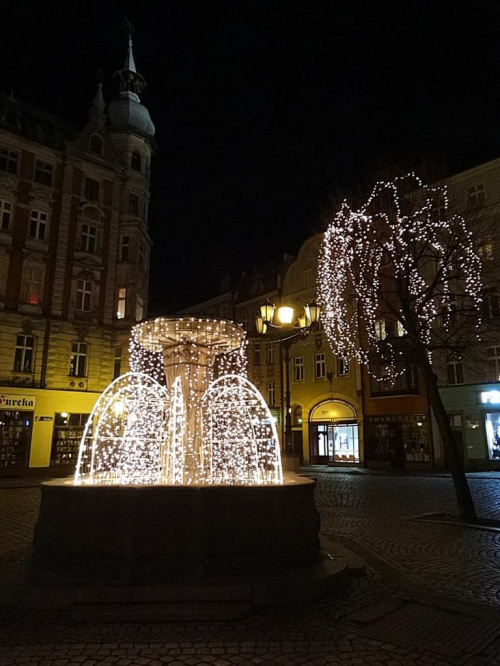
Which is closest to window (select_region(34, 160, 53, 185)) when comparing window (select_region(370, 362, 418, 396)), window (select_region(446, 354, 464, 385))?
window (select_region(370, 362, 418, 396))

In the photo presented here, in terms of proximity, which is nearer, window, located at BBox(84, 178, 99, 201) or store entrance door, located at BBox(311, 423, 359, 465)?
window, located at BBox(84, 178, 99, 201)

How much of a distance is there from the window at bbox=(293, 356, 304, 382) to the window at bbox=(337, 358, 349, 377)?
3.61 meters

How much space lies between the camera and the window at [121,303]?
101ft

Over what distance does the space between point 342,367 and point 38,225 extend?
70.7 feet

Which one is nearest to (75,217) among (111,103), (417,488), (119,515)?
(111,103)

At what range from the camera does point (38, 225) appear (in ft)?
93.9

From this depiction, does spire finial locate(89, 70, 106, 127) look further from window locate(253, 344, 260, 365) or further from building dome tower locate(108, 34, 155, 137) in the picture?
window locate(253, 344, 260, 365)

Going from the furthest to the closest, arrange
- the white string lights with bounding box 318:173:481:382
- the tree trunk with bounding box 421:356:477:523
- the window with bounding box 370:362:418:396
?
the window with bounding box 370:362:418:396 < the white string lights with bounding box 318:173:481:382 < the tree trunk with bounding box 421:356:477:523

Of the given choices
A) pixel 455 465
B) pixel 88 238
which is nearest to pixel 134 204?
pixel 88 238

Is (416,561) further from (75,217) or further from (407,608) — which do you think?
(75,217)

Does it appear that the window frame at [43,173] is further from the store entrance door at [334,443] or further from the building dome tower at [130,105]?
the store entrance door at [334,443]

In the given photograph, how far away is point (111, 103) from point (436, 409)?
32107 millimetres

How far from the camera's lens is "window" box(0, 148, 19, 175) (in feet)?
91.0

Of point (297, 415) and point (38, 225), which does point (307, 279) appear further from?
point (38, 225)
